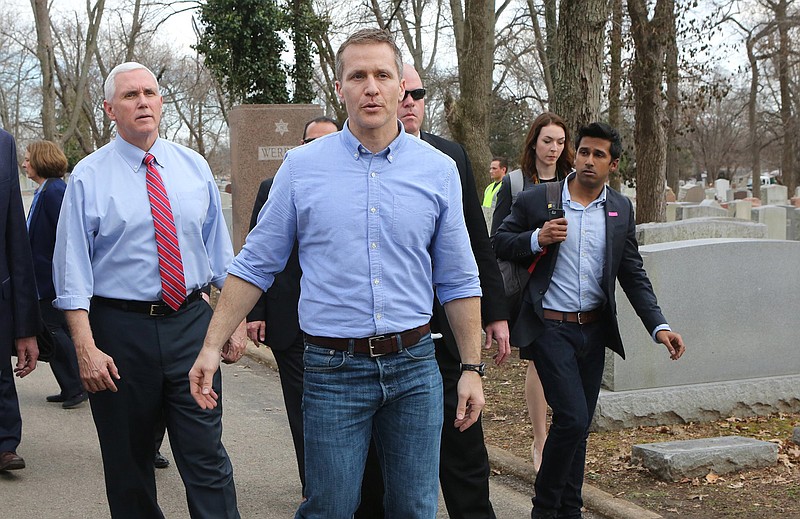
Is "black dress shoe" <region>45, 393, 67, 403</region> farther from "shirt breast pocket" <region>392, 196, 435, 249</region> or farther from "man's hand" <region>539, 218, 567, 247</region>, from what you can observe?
"shirt breast pocket" <region>392, 196, 435, 249</region>

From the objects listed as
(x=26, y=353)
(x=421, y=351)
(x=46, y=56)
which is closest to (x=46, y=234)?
(x=26, y=353)

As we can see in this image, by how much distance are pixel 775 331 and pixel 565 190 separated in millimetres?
3328

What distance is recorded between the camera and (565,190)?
5309 mm

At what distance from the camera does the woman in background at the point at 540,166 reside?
6.38 m

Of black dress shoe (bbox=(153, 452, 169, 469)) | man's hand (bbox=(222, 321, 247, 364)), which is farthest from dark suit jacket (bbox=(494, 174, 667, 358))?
black dress shoe (bbox=(153, 452, 169, 469))

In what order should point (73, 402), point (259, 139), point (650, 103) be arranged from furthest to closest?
point (650, 103)
point (259, 139)
point (73, 402)

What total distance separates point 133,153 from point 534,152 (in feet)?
10.00

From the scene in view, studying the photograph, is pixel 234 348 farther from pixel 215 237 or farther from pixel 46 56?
pixel 46 56

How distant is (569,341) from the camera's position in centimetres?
508

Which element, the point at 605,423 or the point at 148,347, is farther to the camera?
the point at 605,423

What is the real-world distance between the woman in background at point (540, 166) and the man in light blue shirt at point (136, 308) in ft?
8.10

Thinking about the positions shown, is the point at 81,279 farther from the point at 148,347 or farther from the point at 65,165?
the point at 65,165

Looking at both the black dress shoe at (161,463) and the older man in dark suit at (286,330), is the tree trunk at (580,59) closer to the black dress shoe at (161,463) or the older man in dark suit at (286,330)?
the black dress shoe at (161,463)

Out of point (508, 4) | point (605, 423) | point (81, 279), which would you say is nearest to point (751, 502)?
point (605, 423)
